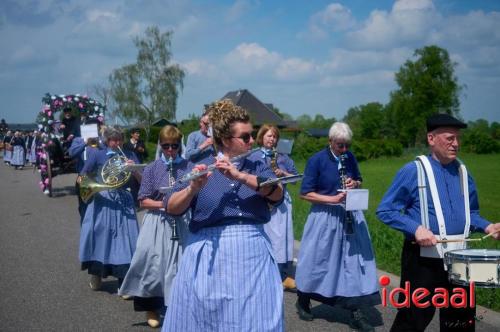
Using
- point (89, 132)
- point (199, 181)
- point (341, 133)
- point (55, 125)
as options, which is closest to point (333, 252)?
point (341, 133)

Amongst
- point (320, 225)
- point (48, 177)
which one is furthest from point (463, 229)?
point (48, 177)

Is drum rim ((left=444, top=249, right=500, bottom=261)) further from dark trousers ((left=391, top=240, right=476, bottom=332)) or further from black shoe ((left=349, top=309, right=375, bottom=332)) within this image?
black shoe ((left=349, top=309, right=375, bottom=332))

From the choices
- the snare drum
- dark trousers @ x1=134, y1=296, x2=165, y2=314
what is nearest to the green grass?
the snare drum

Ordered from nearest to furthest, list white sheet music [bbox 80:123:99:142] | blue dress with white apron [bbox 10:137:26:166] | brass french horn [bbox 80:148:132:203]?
brass french horn [bbox 80:148:132:203] → white sheet music [bbox 80:123:99:142] → blue dress with white apron [bbox 10:137:26:166]

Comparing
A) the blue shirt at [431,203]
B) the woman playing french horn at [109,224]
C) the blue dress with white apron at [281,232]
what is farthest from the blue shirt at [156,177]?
the blue shirt at [431,203]

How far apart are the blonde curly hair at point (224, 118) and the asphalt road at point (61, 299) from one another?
9.17ft

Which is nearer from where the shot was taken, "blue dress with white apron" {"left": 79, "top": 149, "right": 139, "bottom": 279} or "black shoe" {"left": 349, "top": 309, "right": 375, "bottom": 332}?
"black shoe" {"left": 349, "top": 309, "right": 375, "bottom": 332}

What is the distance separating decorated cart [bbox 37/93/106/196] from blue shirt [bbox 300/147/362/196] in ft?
31.6

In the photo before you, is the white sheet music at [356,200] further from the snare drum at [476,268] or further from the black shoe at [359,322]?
the snare drum at [476,268]

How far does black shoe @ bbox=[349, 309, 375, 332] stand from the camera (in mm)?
5449

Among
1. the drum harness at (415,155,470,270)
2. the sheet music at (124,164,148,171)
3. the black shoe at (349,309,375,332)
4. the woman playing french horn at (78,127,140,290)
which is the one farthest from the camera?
the woman playing french horn at (78,127,140,290)

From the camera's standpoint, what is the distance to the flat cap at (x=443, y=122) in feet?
13.0

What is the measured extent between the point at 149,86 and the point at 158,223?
164 ft

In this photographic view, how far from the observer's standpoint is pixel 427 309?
3.97 metres
